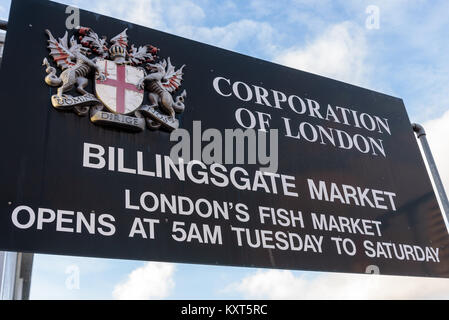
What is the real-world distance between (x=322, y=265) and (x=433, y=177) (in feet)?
6.05

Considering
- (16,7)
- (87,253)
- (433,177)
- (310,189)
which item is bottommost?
(87,253)

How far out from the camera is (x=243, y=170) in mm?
4219

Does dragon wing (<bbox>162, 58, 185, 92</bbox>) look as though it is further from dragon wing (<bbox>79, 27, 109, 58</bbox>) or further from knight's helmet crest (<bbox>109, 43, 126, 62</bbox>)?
dragon wing (<bbox>79, 27, 109, 58</bbox>)

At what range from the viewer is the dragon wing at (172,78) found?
426 centimetres

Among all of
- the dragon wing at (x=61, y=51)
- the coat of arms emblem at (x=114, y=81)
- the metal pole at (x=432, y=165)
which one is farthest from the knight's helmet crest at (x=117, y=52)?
the metal pole at (x=432, y=165)

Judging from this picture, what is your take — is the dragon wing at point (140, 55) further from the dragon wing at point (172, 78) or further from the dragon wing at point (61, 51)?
the dragon wing at point (61, 51)

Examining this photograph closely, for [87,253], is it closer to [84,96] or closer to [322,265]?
[84,96]

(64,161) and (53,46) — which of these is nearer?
(64,161)

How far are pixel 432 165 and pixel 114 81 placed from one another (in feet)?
10.4

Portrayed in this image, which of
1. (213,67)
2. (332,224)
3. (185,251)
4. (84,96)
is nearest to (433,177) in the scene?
(332,224)

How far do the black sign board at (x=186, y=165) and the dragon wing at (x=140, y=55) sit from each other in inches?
0.4

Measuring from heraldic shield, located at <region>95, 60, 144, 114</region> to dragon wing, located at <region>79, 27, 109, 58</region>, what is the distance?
0.30ft

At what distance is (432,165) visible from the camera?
5.25 metres

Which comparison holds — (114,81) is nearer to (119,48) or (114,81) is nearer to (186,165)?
(119,48)
